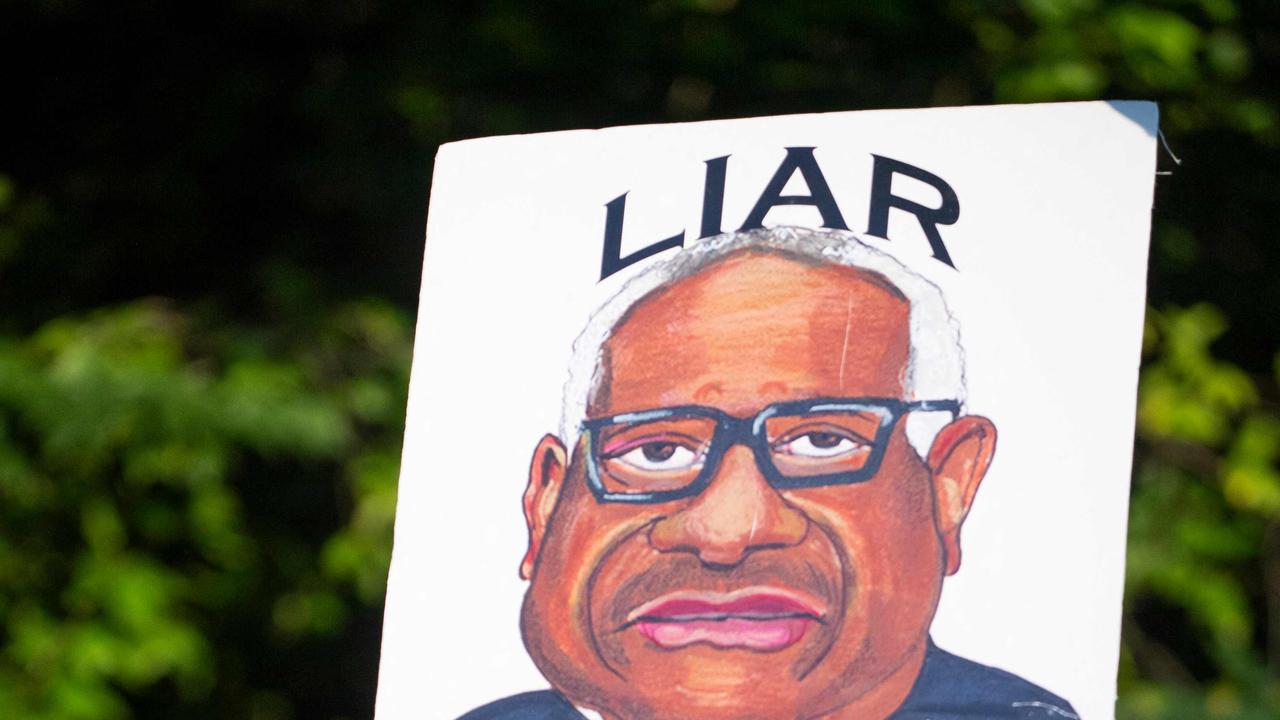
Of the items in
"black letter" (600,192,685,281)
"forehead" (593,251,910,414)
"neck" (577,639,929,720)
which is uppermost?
"black letter" (600,192,685,281)

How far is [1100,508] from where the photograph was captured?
74 cm

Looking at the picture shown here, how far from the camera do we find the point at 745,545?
0.80 metres

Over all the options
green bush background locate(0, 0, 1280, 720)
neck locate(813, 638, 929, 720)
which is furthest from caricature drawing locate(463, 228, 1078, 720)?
green bush background locate(0, 0, 1280, 720)

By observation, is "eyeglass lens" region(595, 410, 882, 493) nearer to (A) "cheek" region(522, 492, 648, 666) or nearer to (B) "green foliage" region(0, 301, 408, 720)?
(A) "cheek" region(522, 492, 648, 666)

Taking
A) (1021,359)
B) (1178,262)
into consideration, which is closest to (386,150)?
(1178,262)

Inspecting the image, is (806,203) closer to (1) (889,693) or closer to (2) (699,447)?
(2) (699,447)

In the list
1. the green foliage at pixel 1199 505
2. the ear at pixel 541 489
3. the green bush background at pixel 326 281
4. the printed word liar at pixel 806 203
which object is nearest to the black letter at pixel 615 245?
the printed word liar at pixel 806 203

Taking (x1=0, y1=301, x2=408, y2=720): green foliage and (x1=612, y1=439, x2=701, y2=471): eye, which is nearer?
(x1=612, y1=439, x2=701, y2=471): eye

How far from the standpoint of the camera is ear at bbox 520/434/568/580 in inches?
33.4

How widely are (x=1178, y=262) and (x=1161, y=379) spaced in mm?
161

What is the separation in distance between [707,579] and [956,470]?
0.15 metres

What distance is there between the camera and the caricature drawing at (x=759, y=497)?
0.77 m

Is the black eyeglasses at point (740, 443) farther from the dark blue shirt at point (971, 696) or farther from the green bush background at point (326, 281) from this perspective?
the green bush background at point (326, 281)

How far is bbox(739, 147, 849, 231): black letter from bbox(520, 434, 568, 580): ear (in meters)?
0.17
